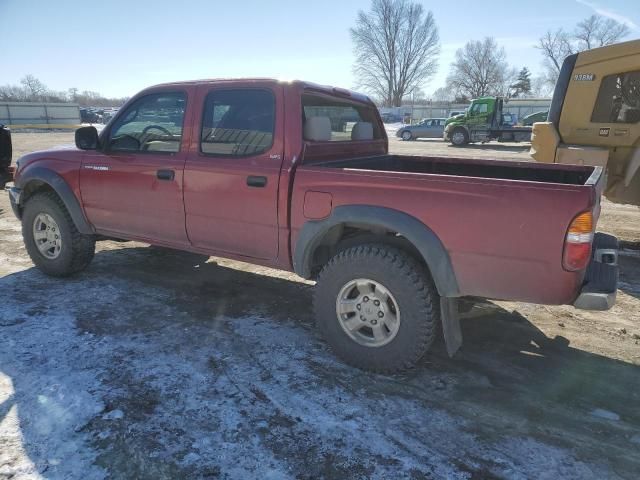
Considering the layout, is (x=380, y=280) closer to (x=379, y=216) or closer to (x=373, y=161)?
(x=379, y=216)

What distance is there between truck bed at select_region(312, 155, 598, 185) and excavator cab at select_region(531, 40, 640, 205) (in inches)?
132

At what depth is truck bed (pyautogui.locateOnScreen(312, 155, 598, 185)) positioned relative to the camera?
3.62 metres

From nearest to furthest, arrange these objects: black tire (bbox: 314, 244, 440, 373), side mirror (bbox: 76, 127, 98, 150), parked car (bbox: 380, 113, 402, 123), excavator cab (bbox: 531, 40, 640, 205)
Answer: black tire (bbox: 314, 244, 440, 373)
side mirror (bbox: 76, 127, 98, 150)
excavator cab (bbox: 531, 40, 640, 205)
parked car (bbox: 380, 113, 402, 123)

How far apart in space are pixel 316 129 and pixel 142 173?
64.3 inches

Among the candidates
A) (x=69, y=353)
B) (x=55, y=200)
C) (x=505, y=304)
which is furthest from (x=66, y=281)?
(x=505, y=304)

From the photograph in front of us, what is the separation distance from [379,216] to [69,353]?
235 cm

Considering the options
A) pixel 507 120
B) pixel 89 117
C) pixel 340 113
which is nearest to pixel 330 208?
pixel 340 113

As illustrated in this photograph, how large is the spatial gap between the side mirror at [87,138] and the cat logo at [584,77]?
21.7 feet

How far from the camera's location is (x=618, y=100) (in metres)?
6.77

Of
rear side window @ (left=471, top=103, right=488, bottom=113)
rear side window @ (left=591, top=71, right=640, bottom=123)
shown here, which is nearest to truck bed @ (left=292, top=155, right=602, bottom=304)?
rear side window @ (left=591, top=71, right=640, bottom=123)

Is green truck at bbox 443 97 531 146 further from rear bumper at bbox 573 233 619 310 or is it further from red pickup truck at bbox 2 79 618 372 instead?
rear bumper at bbox 573 233 619 310

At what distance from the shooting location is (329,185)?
10.4ft

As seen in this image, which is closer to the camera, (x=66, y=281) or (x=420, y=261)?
(x=420, y=261)

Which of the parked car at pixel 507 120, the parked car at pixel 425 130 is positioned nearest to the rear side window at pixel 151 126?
the parked car at pixel 507 120
